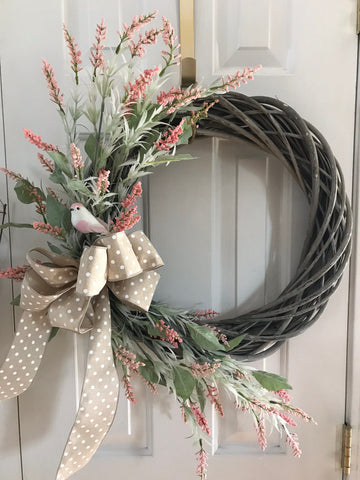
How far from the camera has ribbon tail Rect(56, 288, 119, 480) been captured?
74 cm

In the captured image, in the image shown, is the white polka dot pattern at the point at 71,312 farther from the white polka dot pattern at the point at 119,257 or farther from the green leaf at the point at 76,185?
the green leaf at the point at 76,185

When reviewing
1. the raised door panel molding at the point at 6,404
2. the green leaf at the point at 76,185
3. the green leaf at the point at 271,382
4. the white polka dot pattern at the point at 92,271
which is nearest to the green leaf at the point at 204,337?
the green leaf at the point at 271,382

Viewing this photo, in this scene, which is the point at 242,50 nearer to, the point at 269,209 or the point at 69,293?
the point at 269,209

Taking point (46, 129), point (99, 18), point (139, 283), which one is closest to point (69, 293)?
point (139, 283)

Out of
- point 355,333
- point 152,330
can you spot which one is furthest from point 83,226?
point 355,333

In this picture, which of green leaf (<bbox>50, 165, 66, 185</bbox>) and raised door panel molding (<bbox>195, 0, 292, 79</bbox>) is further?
raised door panel molding (<bbox>195, 0, 292, 79</bbox>)

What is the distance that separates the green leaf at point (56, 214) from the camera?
2.52 feet

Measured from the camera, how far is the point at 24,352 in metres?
0.80

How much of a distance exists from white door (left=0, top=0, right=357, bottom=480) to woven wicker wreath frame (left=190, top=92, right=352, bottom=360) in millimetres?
80

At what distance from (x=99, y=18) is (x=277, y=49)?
0.38 m

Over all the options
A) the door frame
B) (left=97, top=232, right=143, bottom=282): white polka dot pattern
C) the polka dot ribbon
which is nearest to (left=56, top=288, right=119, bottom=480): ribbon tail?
the polka dot ribbon

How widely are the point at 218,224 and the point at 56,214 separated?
1.16 ft

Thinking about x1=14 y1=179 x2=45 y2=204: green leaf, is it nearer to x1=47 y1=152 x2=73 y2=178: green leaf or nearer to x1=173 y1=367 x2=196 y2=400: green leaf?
x1=47 y1=152 x2=73 y2=178: green leaf

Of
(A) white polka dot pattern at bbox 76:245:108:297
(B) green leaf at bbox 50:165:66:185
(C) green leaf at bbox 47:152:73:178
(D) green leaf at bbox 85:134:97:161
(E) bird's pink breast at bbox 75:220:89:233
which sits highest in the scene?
(D) green leaf at bbox 85:134:97:161
